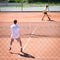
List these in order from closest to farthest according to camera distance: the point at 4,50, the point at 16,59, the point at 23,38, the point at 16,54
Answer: the point at 16,59 < the point at 16,54 < the point at 4,50 < the point at 23,38

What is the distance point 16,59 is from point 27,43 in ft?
10.1

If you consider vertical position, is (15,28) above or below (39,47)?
above

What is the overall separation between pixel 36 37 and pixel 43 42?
5.52 feet

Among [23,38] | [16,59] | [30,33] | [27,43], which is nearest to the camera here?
[16,59]

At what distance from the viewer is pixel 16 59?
→ 32.1ft

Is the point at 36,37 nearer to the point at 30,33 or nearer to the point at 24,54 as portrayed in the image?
the point at 30,33

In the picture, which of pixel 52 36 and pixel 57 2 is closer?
pixel 52 36

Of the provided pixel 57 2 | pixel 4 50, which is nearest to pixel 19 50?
pixel 4 50

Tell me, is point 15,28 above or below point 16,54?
above

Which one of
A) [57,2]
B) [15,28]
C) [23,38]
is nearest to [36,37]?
[23,38]

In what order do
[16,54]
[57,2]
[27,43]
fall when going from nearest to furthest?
[16,54] → [27,43] → [57,2]

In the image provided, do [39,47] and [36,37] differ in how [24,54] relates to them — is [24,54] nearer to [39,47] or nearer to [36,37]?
[39,47]

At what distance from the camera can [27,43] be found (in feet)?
42.0

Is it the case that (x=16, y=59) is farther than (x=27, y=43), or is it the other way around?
(x=27, y=43)
